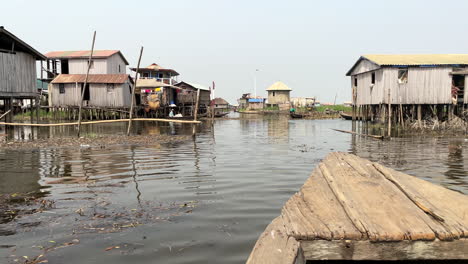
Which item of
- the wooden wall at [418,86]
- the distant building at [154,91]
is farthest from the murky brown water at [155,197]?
the distant building at [154,91]

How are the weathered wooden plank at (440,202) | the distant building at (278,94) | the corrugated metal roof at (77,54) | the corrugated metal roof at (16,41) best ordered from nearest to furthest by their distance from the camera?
the weathered wooden plank at (440,202) → the corrugated metal roof at (16,41) → the corrugated metal roof at (77,54) → the distant building at (278,94)

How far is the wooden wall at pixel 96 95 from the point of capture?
3647cm

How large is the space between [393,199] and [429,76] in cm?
2801

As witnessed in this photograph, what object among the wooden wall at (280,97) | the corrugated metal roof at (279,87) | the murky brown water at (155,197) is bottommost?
the murky brown water at (155,197)

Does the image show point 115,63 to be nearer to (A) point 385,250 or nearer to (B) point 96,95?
(B) point 96,95

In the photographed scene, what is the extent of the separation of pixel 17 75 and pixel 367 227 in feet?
80.5

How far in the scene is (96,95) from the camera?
36.7 m

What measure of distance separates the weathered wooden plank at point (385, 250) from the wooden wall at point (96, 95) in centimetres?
3613

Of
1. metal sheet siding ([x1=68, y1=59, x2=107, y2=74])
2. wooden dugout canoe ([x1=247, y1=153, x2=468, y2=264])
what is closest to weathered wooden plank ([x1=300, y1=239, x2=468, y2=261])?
wooden dugout canoe ([x1=247, y1=153, x2=468, y2=264])

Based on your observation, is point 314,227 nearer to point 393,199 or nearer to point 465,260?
point 393,199

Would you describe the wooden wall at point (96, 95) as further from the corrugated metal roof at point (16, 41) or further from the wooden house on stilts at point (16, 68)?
the corrugated metal roof at point (16, 41)

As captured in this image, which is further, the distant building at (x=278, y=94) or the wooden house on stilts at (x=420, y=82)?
the distant building at (x=278, y=94)

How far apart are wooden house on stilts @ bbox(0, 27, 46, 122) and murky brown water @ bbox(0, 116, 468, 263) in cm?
1045

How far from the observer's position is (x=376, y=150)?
14266mm
